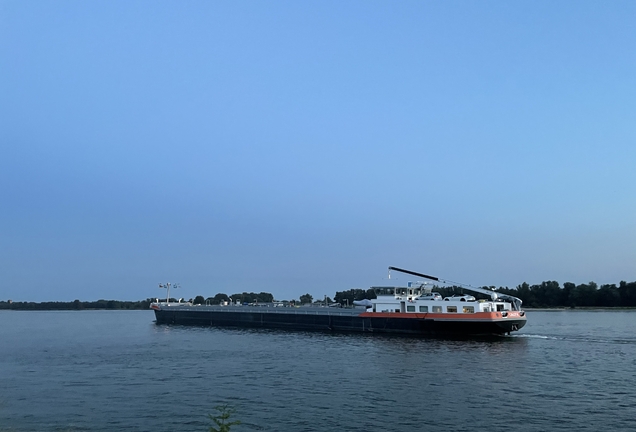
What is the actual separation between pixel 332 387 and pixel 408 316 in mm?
33702

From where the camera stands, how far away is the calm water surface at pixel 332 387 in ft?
81.0

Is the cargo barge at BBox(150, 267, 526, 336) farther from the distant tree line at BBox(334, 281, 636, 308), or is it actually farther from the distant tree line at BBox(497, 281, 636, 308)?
the distant tree line at BBox(497, 281, 636, 308)

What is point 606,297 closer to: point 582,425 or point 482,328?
point 482,328

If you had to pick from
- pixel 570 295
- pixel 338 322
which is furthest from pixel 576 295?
pixel 338 322

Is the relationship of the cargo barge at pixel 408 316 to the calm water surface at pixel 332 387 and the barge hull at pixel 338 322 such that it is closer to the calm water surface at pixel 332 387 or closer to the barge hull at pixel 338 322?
the barge hull at pixel 338 322

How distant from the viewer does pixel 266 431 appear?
23.1 metres

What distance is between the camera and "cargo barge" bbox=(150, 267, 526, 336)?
59406mm

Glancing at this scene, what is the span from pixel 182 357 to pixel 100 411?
20.6 meters

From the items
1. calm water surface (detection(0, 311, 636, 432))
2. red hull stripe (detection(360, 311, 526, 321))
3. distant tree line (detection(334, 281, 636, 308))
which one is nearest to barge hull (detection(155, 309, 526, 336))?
red hull stripe (detection(360, 311, 526, 321))

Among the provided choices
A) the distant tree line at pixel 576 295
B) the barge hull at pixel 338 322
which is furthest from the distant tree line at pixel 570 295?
the barge hull at pixel 338 322

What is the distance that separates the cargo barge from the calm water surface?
5.27 metres

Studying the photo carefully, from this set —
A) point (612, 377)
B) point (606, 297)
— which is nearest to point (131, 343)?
point (612, 377)

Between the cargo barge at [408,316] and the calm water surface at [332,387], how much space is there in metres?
5.27

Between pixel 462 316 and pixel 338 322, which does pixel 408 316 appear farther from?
pixel 338 322
